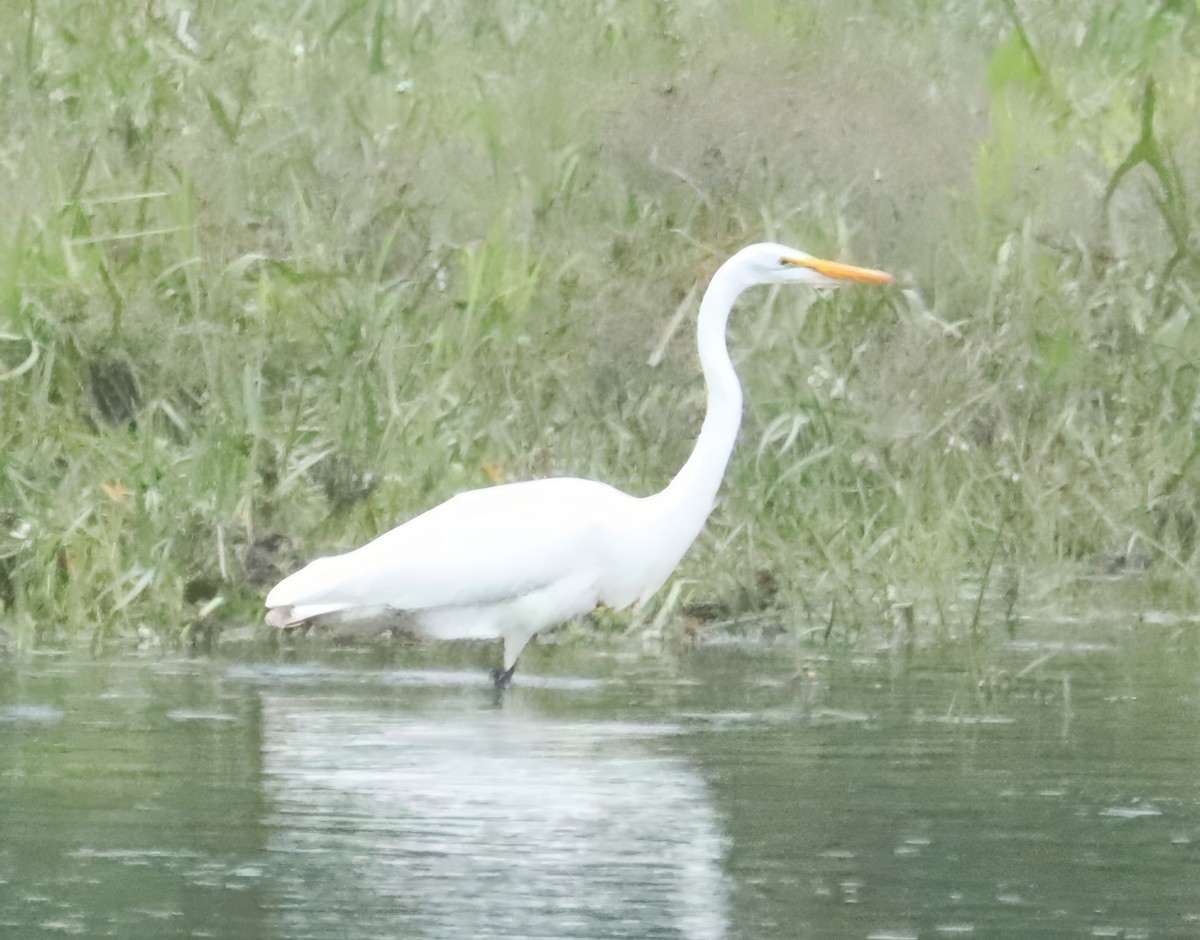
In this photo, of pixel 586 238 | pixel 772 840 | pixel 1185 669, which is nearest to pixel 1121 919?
pixel 772 840

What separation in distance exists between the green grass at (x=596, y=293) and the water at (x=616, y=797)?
886mm

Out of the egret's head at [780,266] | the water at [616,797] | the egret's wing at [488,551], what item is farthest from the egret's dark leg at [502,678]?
the egret's head at [780,266]

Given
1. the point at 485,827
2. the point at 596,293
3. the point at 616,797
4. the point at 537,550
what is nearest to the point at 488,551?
the point at 537,550

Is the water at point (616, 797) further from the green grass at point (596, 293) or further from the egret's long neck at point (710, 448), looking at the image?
the green grass at point (596, 293)

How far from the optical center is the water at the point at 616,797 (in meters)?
4.89

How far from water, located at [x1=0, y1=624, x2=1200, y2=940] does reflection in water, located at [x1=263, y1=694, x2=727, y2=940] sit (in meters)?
0.01

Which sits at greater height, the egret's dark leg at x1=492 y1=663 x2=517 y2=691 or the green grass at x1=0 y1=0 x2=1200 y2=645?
the green grass at x1=0 y1=0 x2=1200 y2=645

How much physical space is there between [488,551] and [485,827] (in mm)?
2431

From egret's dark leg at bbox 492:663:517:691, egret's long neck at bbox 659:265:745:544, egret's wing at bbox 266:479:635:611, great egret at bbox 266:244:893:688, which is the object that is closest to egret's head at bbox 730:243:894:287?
great egret at bbox 266:244:893:688

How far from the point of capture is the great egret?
26.0 ft

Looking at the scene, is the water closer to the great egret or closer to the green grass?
the great egret

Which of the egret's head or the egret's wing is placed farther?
the egret's head

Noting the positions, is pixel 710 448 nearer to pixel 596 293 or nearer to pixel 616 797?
pixel 616 797

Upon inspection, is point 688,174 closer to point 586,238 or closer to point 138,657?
point 586,238
